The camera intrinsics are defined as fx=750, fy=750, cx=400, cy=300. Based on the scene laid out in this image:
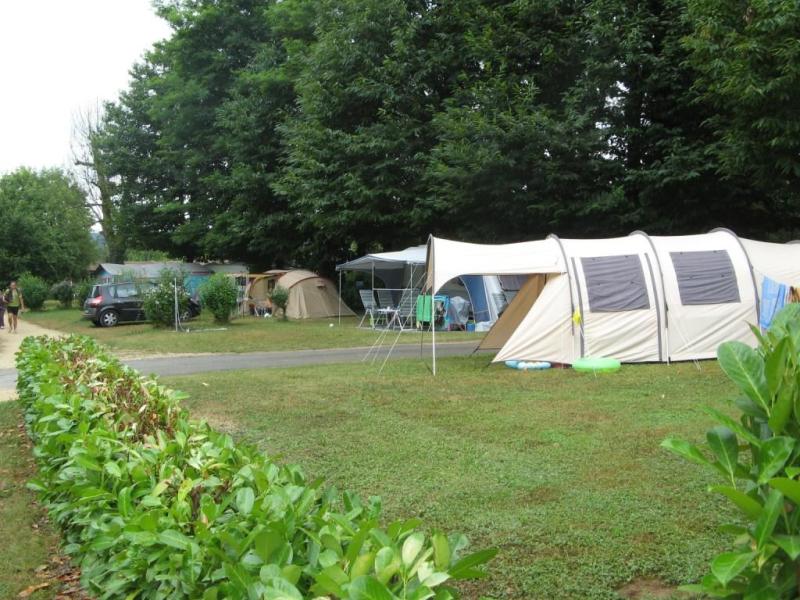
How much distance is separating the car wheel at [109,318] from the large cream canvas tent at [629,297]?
49.4ft

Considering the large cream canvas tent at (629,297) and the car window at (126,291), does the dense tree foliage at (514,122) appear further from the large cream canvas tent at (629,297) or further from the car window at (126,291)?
the car window at (126,291)

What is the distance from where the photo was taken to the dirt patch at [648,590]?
3529 millimetres

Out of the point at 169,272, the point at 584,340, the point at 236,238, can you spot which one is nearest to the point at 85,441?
the point at 584,340

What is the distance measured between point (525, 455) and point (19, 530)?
368cm

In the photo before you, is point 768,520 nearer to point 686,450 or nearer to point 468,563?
point 686,450

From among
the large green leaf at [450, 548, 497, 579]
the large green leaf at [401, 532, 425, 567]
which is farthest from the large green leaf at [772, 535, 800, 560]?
the large green leaf at [401, 532, 425, 567]

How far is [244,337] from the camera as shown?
18.0m

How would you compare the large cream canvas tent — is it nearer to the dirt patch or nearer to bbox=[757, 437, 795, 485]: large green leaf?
the dirt patch

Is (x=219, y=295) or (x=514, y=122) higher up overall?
(x=514, y=122)

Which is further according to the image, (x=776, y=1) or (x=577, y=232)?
(x=577, y=232)

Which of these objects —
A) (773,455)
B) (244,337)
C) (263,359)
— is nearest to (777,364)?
(773,455)

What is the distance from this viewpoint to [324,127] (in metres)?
23.0

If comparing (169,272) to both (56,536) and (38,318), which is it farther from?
(56,536)

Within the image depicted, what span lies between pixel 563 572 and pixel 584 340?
7.74 m
